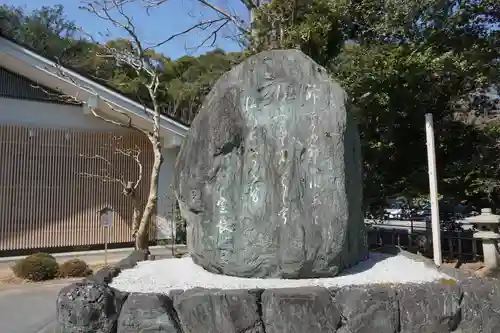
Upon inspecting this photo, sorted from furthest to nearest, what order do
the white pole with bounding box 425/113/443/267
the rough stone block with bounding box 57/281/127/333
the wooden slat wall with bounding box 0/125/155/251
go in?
the wooden slat wall with bounding box 0/125/155/251 < the white pole with bounding box 425/113/443/267 < the rough stone block with bounding box 57/281/127/333

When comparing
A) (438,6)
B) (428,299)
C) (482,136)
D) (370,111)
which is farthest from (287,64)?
(482,136)

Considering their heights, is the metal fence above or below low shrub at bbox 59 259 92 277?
above

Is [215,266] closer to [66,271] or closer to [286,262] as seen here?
[286,262]

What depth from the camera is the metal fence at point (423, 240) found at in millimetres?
12023

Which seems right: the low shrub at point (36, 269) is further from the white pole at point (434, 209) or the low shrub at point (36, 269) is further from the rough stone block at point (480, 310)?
the rough stone block at point (480, 310)

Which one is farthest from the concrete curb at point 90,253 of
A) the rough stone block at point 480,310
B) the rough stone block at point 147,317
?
the rough stone block at point 480,310

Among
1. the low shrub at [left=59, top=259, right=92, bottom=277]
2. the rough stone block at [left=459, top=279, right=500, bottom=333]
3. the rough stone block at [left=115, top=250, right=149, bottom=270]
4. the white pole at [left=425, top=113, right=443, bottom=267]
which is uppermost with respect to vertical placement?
the white pole at [left=425, top=113, right=443, bottom=267]

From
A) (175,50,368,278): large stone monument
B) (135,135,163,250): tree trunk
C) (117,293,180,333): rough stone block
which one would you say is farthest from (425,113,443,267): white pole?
(135,135,163,250): tree trunk

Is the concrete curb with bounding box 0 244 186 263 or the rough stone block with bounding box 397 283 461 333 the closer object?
the rough stone block with bounding box 397 283 461 333

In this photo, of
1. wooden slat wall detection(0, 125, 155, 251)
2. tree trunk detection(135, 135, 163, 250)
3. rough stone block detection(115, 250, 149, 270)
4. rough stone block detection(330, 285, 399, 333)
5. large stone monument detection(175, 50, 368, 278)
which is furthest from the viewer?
wooden slat wall detection(0, 125, 155, 251)

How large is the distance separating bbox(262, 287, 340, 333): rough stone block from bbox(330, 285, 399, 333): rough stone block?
12 cm

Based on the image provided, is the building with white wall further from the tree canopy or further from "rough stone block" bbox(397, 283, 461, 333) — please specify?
"rough stone block" bbox(397, 283, 461, 333)

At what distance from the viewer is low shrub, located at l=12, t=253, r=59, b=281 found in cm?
1153

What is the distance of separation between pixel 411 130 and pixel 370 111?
1825mm
